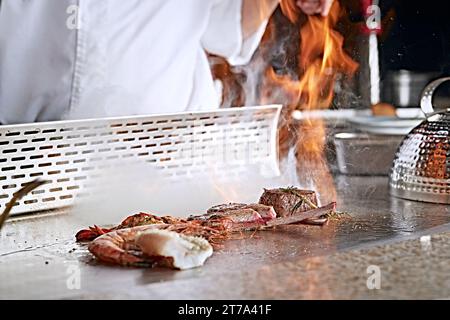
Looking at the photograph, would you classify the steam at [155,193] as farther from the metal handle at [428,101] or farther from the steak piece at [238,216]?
the metal handle at [428,101]

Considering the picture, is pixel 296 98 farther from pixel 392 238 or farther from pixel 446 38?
pixel 392 238

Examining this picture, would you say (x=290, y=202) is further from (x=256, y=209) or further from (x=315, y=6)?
(x=315, y=6)

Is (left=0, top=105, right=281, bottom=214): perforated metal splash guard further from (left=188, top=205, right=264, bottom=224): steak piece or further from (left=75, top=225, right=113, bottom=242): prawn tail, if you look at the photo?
(left=188, top=205, right=264, bottom=224): steak piece

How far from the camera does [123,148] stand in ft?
8.03

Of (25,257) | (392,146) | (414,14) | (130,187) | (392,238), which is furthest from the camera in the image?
(414,14)

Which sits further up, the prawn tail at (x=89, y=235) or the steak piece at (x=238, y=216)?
the steak piece at (x=238, y=216)

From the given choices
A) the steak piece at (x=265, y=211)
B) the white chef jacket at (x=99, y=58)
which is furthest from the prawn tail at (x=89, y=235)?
the white chef jacket at (x=99, y=58)

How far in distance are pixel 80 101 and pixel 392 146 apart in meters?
0.96

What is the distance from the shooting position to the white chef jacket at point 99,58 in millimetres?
2594

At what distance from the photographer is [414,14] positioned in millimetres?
3203

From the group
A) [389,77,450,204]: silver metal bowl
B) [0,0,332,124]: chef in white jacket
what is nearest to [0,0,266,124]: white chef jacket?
[0,0,332,124]: chef in white jacket

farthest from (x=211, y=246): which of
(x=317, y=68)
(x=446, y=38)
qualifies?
(x=446, y=38)

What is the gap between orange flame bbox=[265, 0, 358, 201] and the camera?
9.29 feet

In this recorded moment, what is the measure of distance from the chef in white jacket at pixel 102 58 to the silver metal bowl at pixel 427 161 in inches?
23.7
